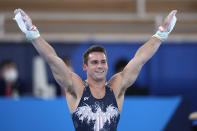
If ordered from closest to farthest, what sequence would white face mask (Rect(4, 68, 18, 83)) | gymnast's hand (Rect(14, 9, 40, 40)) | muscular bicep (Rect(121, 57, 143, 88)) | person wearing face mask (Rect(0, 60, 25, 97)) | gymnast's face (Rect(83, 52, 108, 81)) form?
1. gymnast's hand (Rect(14, 9, 40, 40))
2. gymnast's face (Rect(83, 52, 108, 81))
3. muscular bicep (Rect(121, 57, 143, 88))
4. person wearing face mask (Rect(0, 60, 25, 97))
5. white face mask (Rect(4, 68, 18, 83))

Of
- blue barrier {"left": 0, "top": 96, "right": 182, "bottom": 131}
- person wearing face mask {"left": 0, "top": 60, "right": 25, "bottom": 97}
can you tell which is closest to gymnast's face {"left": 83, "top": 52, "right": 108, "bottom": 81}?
blue barrier {"left": 0, "top": 96, "right": 182, "bottom": 131}

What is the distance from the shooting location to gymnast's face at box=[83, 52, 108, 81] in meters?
3.30

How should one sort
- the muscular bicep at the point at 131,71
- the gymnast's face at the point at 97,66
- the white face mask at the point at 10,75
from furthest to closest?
the white face mask at the point at 10,75 < the muscular bicep at the point at 131,71 < the gymnast's face at the point at 97,66

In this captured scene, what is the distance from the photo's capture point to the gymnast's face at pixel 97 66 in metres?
3.30

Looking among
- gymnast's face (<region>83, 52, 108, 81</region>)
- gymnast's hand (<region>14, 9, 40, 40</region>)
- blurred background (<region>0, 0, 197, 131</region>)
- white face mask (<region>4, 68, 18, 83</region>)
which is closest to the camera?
gymnast's hand (<region>14, 9, 40, 40</region>)

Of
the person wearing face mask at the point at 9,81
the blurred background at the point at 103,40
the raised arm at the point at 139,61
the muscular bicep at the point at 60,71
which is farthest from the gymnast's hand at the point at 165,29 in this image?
the person wearing face mask at the point at 9,81

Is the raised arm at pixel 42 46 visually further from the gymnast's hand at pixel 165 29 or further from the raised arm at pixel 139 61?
the gymnast's hand at pixel 165 29

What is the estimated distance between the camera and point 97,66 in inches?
130

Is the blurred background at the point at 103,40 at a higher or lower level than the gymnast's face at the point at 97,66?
higher

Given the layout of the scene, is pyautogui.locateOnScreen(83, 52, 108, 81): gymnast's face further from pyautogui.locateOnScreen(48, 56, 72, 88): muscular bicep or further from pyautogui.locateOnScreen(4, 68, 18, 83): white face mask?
pyautogui.locateOnScreen(4, 68, 18, 83): white face mask

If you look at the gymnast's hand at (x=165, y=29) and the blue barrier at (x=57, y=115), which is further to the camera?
the blue barrier at (x=57, y=115)

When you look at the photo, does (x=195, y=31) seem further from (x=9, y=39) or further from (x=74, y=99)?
(x=74, y=99)

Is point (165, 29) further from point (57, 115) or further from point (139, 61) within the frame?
point (57, 115)

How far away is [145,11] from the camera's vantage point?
7883 millimetres
